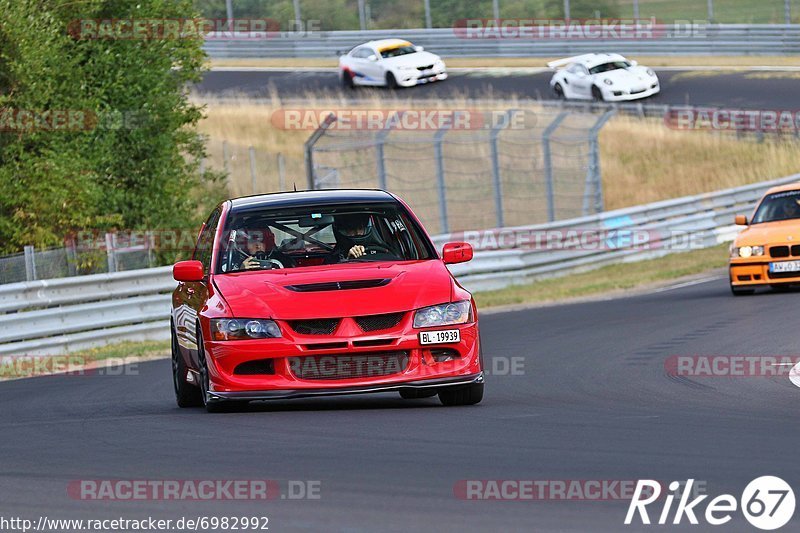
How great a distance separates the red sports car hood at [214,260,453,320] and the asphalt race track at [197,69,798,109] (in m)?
30.8

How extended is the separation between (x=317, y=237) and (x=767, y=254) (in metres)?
10.1

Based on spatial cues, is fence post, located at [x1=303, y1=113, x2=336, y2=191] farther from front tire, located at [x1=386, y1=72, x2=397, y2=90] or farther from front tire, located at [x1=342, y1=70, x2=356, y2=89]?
front tire, located at [x1=342, y1=70, x2=356, y2=89]

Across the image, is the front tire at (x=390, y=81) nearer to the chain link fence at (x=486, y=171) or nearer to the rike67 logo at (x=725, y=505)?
the chain link fence at (x=486, y=171)

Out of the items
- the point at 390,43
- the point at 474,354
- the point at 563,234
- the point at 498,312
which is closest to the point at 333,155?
→ the point at 390,43

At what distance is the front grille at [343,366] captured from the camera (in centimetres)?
948

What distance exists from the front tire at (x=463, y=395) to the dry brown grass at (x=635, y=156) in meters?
25.1

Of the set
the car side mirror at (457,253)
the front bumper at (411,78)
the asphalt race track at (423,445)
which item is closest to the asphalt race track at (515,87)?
the front bumper at (411,78)

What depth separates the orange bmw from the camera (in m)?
19.3

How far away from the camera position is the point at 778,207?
67.8 ft

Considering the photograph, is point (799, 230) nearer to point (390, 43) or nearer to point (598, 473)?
point (598, 473)

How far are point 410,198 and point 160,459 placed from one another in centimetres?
2592

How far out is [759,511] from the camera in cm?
589
